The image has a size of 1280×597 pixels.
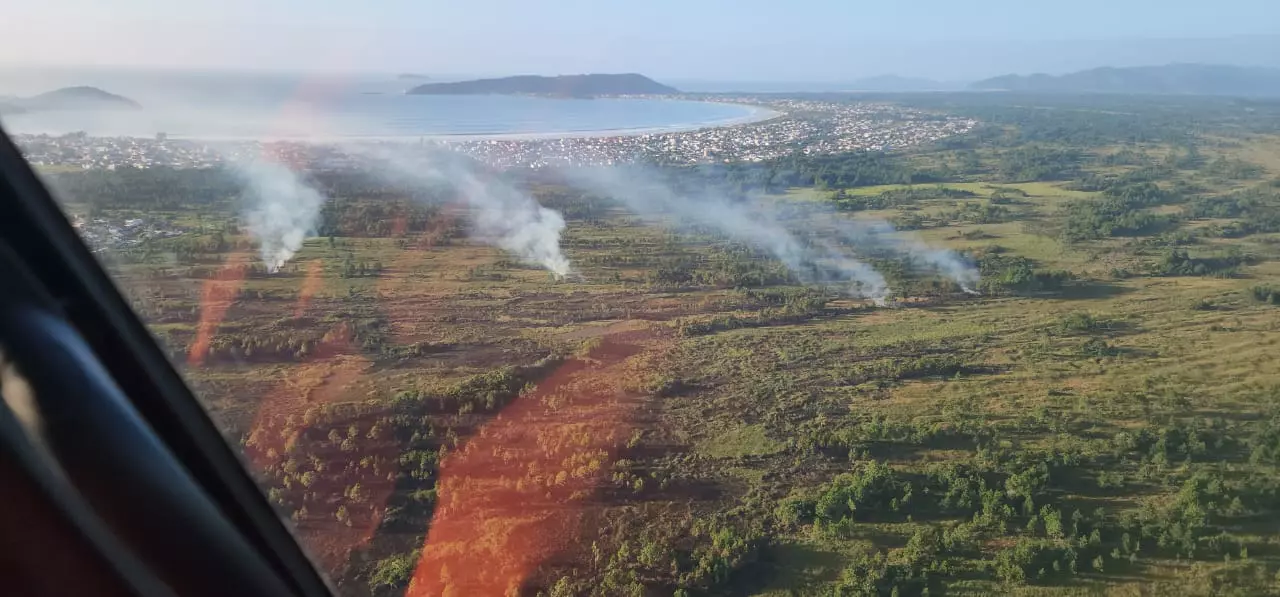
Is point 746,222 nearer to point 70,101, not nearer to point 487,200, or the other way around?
point 487,200

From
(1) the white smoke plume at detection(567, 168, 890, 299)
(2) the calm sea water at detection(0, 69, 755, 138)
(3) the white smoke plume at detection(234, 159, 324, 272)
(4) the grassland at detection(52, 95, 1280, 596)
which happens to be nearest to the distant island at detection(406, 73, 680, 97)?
(2) the calm sea water at detection(0, 69, 755, 138)

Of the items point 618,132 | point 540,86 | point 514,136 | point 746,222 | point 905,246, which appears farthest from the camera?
point 540,86

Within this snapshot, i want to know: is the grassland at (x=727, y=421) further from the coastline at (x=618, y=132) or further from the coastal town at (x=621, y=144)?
the coastline at (x=618, y=132)

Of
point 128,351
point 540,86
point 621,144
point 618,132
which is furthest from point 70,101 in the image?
point 540,86

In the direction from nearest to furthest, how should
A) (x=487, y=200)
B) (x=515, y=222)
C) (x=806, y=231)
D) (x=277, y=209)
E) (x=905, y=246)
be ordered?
(x=277, y=209) < (x=515, y=222) < (x=905, y=246) < (x=487, y=200) < (x=806, y=231)

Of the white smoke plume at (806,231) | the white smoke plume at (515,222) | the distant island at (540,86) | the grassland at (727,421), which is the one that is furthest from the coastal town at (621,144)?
the distant island at (540,86)

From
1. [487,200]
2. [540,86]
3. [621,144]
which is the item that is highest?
[540,86]

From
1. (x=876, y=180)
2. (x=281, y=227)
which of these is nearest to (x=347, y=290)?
(x=281, y=227)
